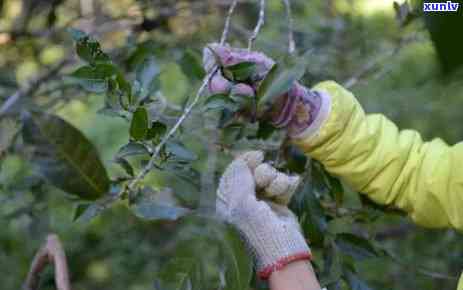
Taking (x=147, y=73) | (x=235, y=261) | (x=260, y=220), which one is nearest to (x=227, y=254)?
(x=235, y=261)

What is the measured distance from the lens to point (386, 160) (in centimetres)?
116

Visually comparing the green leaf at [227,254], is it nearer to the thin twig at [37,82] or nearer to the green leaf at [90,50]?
the green leaf at [90,50]

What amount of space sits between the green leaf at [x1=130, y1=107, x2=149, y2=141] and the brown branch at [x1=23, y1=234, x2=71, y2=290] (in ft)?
0.63

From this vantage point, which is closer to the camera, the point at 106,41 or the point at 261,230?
the point at 261,230

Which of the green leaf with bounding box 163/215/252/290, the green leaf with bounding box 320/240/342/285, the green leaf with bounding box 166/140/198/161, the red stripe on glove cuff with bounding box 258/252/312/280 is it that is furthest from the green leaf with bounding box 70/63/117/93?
the green leaf with bounding box 320/240/342/285

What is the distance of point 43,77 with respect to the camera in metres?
1.75

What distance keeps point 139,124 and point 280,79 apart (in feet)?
0.64

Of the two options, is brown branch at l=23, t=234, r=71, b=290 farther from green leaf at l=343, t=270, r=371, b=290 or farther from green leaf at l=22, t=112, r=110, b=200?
green leaf at l=343, t=270, r=371, b=290

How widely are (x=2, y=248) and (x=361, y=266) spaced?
124cm

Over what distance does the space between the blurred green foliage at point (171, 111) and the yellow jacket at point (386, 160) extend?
6 centimetres

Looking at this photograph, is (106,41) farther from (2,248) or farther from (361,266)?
(361,266)

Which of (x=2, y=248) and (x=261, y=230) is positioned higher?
(x=261, y=230)

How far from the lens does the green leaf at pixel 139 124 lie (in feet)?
2.76

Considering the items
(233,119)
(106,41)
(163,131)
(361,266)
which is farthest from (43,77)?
(361,266)
